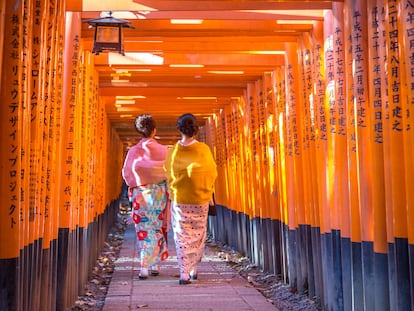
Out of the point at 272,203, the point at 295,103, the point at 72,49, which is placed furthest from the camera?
the point at 272,203

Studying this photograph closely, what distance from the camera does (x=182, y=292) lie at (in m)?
7.07

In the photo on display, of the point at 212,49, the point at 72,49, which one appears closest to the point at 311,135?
the point at 212,49

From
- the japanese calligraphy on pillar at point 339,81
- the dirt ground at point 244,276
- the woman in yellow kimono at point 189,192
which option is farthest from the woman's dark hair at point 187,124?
the japanese calligraphy on pillar at point 339,81

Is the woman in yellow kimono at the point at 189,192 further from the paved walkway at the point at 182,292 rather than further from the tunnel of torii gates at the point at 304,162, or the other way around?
the tunnel of torii gates at the point at 304,162

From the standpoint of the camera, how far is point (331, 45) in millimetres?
5742

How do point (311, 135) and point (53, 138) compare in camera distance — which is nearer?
point (53, 138)

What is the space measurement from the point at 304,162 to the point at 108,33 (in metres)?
2.43

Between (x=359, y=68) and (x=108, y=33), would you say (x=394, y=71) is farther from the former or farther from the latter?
(x=108, y=33)

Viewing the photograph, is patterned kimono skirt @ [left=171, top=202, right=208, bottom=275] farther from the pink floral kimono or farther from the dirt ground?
the dirt ground

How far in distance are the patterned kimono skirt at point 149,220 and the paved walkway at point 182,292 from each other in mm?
314

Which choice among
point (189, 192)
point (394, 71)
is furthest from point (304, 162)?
point (394, 71)

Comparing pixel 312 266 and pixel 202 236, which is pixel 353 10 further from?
pixel 202 236

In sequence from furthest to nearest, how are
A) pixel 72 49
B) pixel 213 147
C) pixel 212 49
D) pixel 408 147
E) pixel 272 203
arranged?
pixel 213 147 < pixel 272 203 < pixel 212 49 < pixel 72 49 < pixel 408 147

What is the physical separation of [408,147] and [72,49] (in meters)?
3.73
